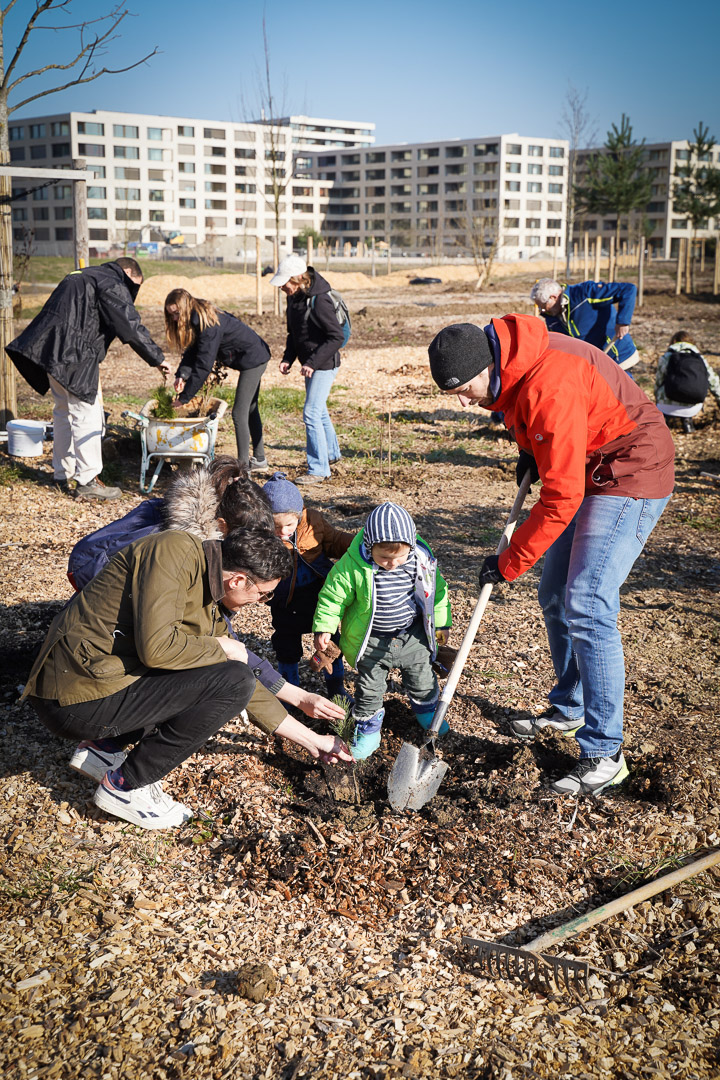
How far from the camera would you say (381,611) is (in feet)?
11.0

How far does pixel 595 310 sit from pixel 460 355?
477cm

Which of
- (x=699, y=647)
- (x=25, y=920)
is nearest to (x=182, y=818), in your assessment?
(x=25, y=920)

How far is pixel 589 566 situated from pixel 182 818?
5.78 ft

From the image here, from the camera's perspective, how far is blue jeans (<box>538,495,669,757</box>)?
3.00 metres

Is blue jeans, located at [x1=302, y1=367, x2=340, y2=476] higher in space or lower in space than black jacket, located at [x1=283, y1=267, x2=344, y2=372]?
lower

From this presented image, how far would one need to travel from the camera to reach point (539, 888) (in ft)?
9.33

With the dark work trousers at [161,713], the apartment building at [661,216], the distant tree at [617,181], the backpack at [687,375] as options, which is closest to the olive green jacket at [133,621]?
the dark work trousers at [161,713]

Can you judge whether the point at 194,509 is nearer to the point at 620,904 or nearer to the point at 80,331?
the point at 620,904

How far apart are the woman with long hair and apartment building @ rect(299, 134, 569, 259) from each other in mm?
73454

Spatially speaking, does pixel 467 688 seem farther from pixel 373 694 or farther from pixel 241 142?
pixel 241 142

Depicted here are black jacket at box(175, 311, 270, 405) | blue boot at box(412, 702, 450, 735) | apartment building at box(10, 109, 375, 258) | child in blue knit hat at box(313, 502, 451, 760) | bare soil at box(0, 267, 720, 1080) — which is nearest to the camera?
bare soil at box(0, 267, 720, 1080)

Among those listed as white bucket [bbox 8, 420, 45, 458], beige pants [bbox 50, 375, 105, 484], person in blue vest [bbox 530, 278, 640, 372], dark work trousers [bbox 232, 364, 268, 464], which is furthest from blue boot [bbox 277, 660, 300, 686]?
white bucket [bbox 8, 420, 45, 458]

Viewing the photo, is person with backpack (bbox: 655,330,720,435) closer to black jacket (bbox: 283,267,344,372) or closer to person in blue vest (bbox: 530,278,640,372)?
person in blue vest (bbox: 530,278,640,372)

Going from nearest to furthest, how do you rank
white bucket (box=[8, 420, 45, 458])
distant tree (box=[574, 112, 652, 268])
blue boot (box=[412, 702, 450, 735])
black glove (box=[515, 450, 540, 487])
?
1. black glove (box=[515, 450, 540, 487])
2. blue boot (box=[412, 702, 450, 735])
3. white bucket (box=[8, 420, 45, 458])
4. distant tree (box=[574, 112, 652, 268])
